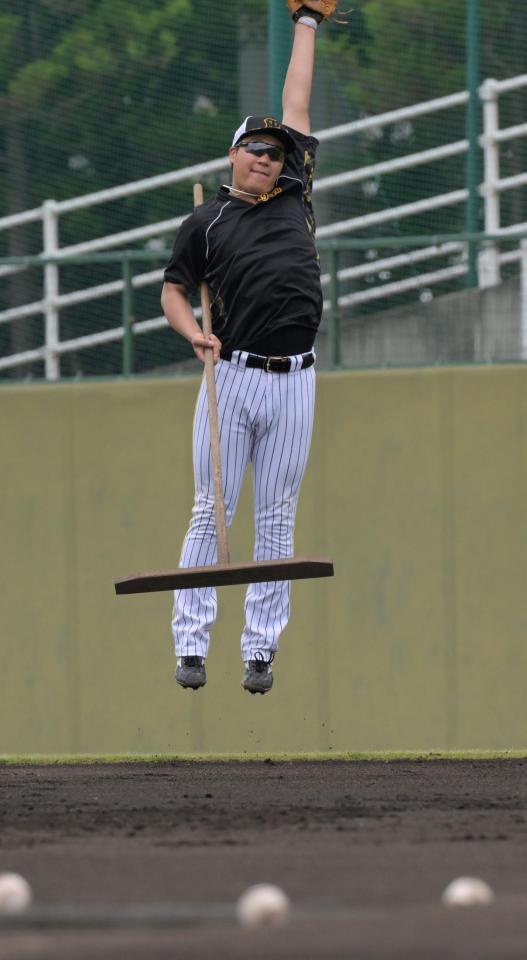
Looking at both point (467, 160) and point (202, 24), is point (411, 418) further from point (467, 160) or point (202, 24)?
point (202, 24)

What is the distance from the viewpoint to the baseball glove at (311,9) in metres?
7.21

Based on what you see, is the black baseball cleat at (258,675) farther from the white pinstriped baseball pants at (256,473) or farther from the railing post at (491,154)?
the railing post at (491,154)

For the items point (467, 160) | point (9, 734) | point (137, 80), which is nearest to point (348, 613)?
point (9, 734)

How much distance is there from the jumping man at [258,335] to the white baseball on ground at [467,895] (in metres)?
3.07

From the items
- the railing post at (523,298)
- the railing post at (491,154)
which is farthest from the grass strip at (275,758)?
the railing post at (491,154)

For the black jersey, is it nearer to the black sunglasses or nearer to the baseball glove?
the black sunglasses

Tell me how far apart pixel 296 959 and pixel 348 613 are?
730 centimetres

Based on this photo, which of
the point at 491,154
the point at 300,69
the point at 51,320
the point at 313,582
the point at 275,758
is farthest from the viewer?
Result: the point at 491,154

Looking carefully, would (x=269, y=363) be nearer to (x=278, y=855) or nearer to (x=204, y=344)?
(x=204, y=344)

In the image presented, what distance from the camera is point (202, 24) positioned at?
1150cm

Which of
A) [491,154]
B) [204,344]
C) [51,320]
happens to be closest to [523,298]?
[491,154]

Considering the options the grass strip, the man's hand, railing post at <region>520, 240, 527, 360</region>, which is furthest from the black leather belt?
railing post at <region>520, 240, 527, 360</region>

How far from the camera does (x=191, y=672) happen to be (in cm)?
680

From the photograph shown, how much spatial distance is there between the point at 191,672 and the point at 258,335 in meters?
1.26
